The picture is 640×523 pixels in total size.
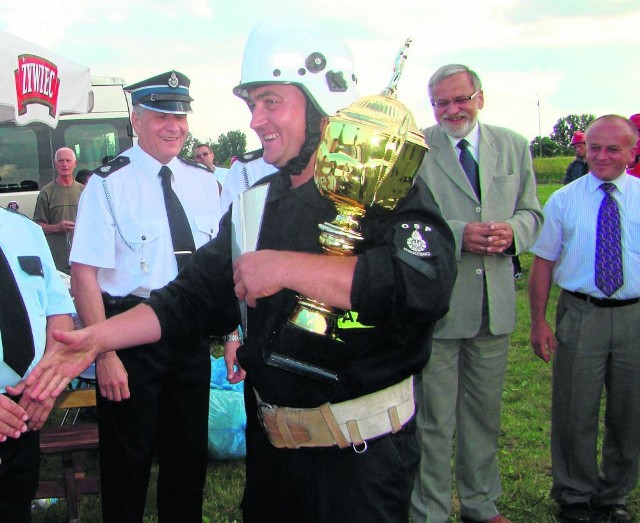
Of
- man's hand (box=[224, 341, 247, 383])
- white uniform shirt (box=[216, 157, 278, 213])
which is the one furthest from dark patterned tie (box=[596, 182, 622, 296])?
man's hand (box=[224, 341, 247, 383])

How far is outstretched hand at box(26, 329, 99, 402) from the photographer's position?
1.94 m

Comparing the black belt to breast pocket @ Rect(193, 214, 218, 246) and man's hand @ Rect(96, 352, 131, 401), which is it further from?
man's hand @ Rect(96, 352, 131, 401)

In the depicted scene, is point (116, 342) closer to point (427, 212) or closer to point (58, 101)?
point (427, 212)


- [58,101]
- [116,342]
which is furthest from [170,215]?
[58,101]

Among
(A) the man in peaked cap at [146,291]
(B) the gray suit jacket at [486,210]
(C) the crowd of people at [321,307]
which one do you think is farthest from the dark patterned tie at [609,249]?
(A) the man in peaked cap at [146,291]

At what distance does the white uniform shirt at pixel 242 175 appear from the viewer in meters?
3.54

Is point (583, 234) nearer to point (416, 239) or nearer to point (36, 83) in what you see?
point (416, 239)

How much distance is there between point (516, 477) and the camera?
4352mm

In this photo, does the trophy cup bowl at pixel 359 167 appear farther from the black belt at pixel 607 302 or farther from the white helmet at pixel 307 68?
the black belt at pixel 607 302

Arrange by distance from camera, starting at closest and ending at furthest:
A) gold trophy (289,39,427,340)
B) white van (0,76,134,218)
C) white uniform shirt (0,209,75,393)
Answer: gold trophy (289,39,427,340) < white uniform shirt (0,209,75,393) < white van (0,76,134,218)

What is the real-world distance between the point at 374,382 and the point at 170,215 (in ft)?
6.16

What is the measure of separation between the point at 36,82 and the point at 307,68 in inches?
186

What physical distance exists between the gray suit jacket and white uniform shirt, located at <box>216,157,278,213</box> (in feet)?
2.88

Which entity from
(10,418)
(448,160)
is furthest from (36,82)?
(10,418)
